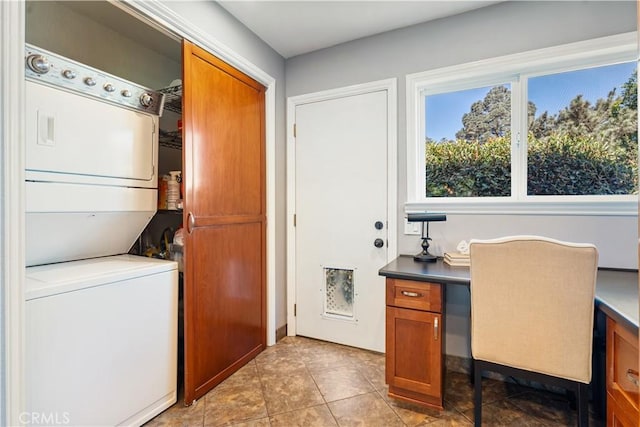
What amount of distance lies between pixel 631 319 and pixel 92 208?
2287 mm

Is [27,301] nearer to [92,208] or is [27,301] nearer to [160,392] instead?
[92,208]

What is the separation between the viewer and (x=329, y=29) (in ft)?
7.39

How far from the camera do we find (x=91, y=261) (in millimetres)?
1719

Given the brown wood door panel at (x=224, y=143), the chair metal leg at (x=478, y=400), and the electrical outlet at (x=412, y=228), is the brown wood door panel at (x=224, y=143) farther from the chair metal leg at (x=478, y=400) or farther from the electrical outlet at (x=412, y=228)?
the chair metal leg at (x=478, y=400)

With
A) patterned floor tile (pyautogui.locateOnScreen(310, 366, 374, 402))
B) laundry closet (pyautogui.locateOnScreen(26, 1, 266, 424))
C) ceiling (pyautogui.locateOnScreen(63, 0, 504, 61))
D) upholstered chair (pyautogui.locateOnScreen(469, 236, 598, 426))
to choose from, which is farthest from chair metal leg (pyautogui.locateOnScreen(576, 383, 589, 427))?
ceiling (pyautogui.locateOnScreen(63, 0, 504, 61))

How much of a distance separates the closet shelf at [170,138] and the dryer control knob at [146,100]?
38 cm

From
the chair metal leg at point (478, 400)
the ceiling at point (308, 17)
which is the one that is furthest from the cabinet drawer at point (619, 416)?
the ceiling at point (308, 17)

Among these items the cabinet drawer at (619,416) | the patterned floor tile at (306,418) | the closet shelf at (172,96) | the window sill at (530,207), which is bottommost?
the patterned floor tile at (306,418)

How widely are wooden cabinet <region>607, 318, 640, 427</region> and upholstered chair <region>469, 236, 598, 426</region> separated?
74 mm

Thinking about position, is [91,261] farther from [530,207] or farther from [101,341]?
[530,207]

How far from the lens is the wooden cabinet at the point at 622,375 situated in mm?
1033

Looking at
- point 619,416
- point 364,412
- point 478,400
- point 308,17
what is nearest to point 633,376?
point 619,416

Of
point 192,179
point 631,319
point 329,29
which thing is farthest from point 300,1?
point 631,319

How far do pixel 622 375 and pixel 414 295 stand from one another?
84cm
